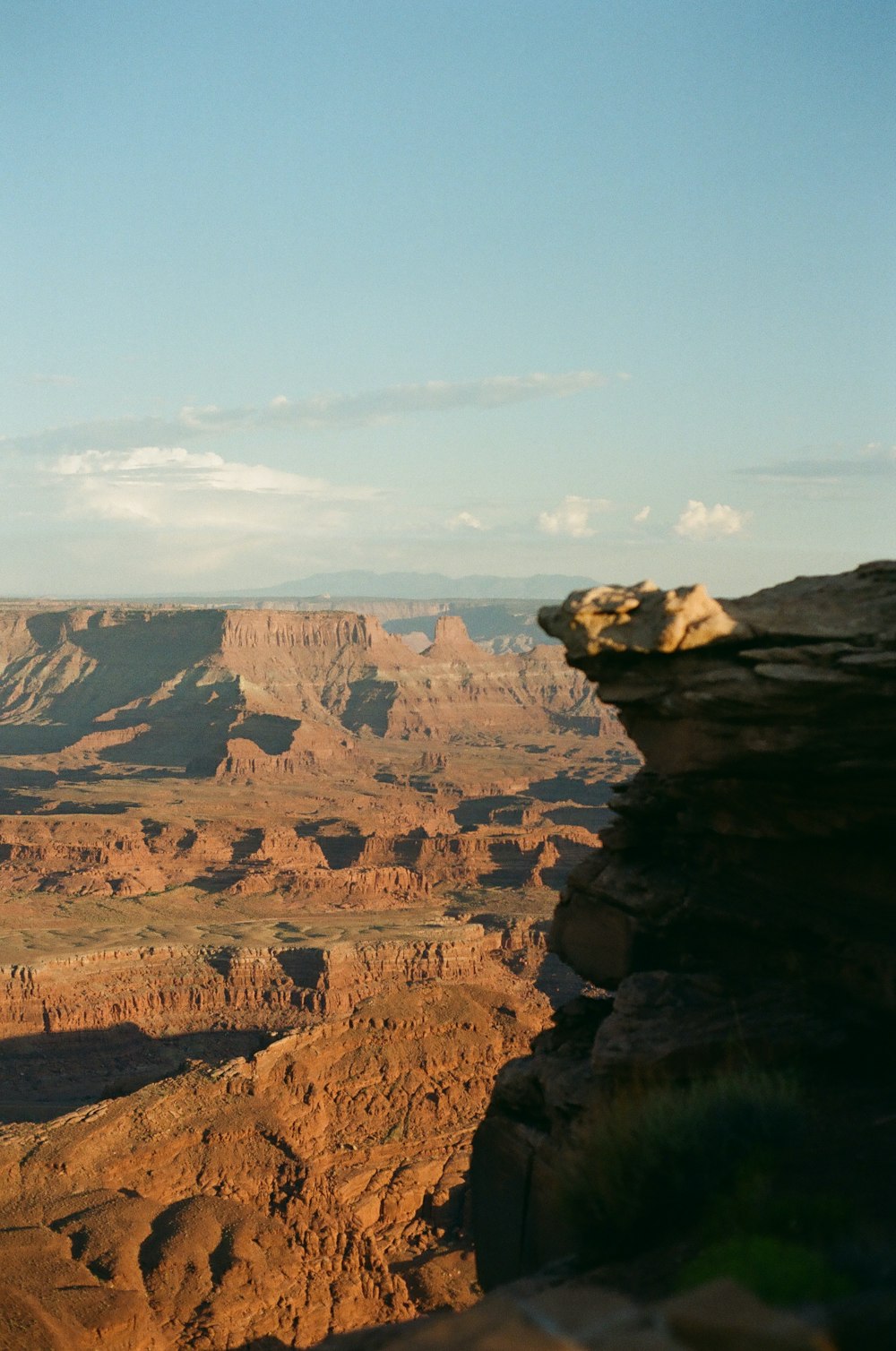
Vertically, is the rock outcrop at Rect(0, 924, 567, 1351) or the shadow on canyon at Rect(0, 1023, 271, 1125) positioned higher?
the rock outcrop at Rect(0, 924, 567, 1351)

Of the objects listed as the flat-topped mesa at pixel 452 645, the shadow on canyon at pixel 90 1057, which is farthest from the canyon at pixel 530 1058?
the flat-topped mesa at pixel 452 645

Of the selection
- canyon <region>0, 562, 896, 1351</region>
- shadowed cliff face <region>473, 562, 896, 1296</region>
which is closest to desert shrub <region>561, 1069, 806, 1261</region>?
canyon <region>0, 562, 896, 1351</region>

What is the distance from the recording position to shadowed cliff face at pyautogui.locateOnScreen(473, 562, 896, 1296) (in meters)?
12.3

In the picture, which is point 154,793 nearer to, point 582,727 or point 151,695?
point 151,695

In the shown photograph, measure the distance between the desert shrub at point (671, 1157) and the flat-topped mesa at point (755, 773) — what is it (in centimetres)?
291

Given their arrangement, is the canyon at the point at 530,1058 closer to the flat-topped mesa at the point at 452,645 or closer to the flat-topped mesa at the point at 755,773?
the flat-topped mesa at the point at 755,773

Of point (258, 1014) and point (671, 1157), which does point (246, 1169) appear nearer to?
point (258, 1014)

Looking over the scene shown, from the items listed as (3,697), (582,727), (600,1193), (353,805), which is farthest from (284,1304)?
(3,697)

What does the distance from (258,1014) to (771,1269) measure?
38.2 metres

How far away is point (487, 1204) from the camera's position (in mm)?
15492

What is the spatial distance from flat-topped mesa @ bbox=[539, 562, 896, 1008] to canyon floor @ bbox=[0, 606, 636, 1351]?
12.0 m

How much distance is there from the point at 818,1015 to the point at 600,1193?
414 cm

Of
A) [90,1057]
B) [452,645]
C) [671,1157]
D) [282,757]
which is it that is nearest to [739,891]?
[671,1157]

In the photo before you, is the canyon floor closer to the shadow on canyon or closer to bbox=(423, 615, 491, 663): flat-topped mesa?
the shadow on canyon
